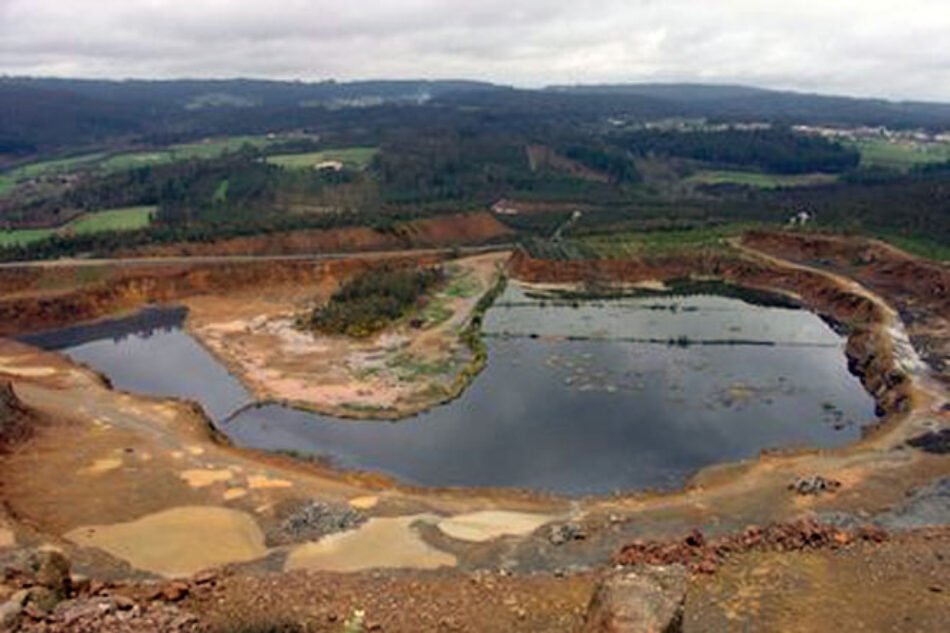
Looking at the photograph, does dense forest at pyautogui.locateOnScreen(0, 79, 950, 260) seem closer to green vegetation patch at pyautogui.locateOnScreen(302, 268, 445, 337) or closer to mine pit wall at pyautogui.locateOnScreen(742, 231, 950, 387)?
mine pit wall at pyautogui.locateOnScreen(742, 231, 950, 387)

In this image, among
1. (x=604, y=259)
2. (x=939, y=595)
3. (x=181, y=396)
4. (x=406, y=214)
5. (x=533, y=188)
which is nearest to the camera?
(x=939, y=595)

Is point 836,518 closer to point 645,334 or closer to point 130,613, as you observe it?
point 130,613

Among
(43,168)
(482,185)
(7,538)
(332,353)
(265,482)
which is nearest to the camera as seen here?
(7,538)

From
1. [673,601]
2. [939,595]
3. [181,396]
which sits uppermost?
[673,601]

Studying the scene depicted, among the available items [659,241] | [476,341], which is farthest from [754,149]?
[476,341]

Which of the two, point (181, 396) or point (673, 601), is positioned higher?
point (673, 601)

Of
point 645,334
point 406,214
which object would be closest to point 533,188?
point 406,214

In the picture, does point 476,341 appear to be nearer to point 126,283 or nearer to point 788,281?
point 788,281
